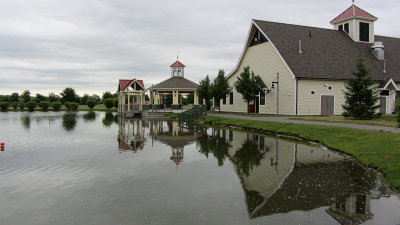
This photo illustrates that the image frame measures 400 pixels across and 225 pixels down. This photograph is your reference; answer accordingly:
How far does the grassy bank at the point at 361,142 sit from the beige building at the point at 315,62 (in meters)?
9.34

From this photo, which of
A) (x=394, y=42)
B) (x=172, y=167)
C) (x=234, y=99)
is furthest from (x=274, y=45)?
(x=172, y=167)

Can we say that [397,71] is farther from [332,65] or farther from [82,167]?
[82,167]

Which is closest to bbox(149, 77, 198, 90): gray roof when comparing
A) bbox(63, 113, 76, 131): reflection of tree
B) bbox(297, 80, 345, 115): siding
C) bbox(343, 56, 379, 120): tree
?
bbox(63, 113, 76, 131): reflection of tree

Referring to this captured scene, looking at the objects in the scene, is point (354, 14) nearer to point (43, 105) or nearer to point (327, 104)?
point (327, 104)

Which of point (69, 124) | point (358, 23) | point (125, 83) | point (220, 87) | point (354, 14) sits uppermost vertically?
point (354, 14)

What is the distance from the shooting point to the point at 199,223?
5.79 m

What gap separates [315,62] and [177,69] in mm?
21478

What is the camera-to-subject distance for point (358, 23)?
3512 cm

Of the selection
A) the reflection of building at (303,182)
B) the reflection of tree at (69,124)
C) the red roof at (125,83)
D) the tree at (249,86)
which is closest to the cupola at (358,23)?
the tree at (249,86)

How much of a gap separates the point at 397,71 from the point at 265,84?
1350cm

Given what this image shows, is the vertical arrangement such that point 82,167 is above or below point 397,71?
below

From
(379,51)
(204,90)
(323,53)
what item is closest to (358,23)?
(379,51)

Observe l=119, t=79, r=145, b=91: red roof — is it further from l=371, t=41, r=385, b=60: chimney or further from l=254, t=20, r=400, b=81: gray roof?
l=371, t=41, r=385, b=60: chimney

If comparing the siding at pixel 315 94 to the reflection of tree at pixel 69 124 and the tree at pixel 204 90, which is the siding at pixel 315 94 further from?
the reflection of tree at pixel 69 124
